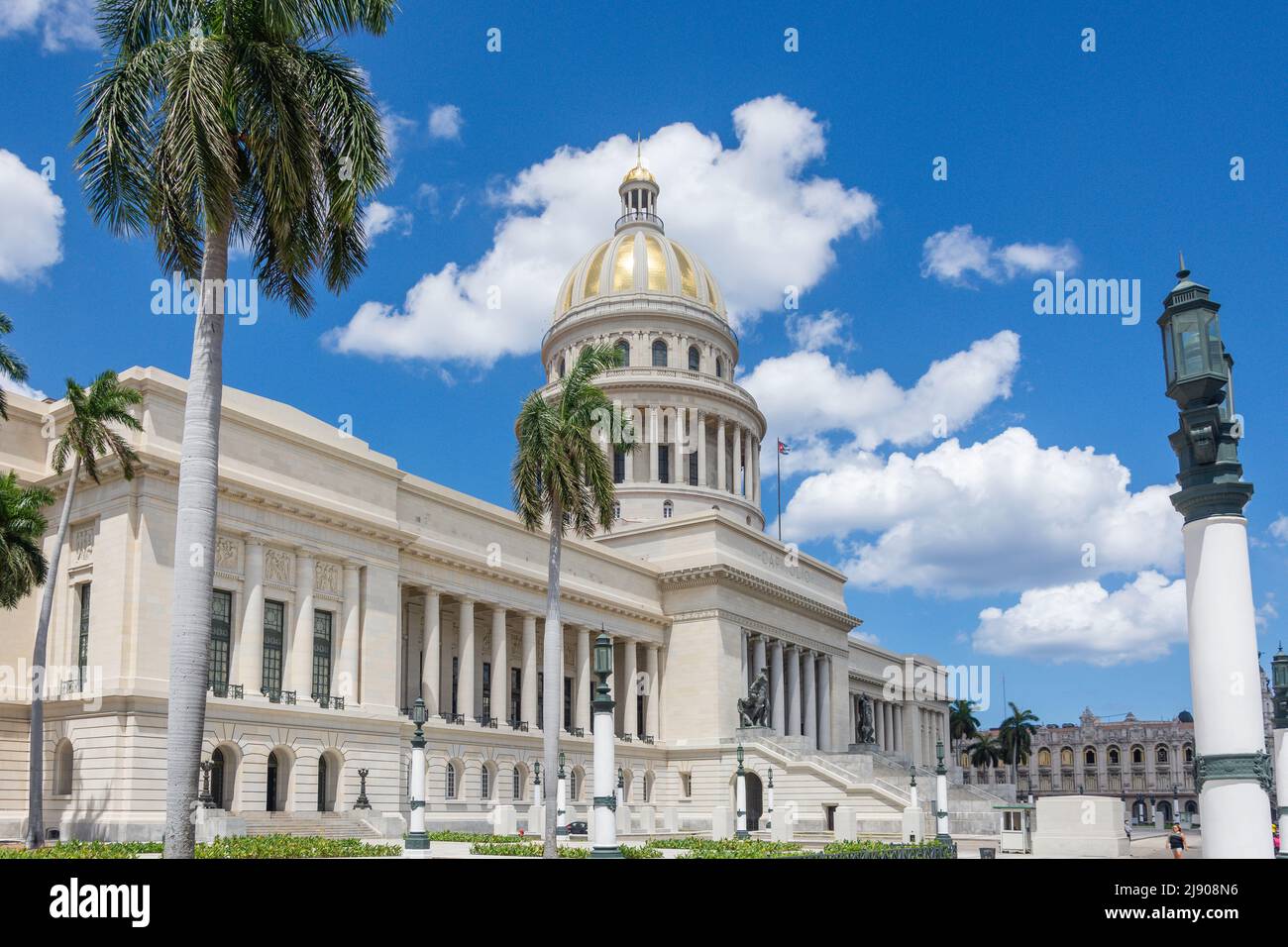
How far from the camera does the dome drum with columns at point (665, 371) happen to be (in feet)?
306

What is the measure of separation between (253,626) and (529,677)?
68.0 ft

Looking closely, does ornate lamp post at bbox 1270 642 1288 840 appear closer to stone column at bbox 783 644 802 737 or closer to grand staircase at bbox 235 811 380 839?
grand staircase at bbox 235 811 380 839

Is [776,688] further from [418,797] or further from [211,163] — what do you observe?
[211,163]

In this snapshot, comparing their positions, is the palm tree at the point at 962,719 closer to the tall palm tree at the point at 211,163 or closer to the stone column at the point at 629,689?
the stone column at the point at 629,689

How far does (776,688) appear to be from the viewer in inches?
3078

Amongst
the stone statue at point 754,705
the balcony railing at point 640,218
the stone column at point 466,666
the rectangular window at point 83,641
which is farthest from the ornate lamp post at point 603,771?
the balcony railing at point 640,218

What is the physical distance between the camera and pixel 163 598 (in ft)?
139

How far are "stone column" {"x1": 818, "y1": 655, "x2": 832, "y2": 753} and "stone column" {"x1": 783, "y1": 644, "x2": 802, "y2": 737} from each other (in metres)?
3.46

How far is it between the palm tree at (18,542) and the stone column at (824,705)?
5665cm

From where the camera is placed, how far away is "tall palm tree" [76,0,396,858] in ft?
75.5

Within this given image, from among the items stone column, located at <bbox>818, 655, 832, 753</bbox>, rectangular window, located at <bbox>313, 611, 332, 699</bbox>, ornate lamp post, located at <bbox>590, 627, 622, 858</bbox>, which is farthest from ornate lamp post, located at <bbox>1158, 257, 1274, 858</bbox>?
stone column, located at <bbox>818, 655, 832, 753</bbox>

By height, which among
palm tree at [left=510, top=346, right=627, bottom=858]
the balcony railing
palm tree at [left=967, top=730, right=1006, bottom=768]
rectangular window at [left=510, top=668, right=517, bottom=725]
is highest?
the balcony railing

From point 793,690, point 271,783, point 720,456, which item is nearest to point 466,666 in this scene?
point 271,783
